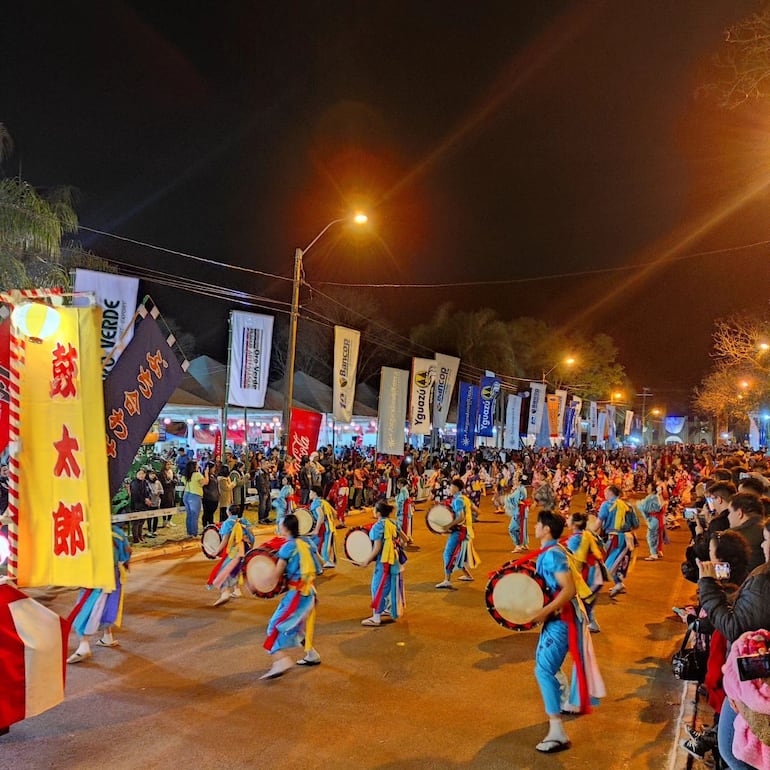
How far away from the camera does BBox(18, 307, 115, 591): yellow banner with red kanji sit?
14.6 ft

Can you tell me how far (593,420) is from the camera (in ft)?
170

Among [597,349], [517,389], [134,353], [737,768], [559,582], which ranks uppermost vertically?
[597,349]

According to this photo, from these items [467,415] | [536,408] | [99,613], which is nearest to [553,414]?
[536,408]

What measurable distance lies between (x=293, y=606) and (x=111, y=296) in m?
8.56

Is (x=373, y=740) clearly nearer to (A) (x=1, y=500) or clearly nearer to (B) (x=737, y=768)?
(B) (x=737, y=768)

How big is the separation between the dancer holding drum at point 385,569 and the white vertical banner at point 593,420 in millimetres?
44710

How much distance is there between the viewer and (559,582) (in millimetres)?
4844

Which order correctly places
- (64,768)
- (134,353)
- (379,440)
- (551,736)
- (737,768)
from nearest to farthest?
(737,768) < (64,768) < (551,736) < (134,353) < (379,440)

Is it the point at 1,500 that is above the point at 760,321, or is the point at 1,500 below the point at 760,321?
below

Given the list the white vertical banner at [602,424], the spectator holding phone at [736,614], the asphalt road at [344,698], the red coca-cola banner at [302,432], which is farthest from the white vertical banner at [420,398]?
the white vertical banner at [602,424]

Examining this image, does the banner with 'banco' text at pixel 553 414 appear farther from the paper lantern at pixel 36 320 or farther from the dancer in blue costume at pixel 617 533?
the paper lantern at pixel 36 320

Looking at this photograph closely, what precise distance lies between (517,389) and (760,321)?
892 inches

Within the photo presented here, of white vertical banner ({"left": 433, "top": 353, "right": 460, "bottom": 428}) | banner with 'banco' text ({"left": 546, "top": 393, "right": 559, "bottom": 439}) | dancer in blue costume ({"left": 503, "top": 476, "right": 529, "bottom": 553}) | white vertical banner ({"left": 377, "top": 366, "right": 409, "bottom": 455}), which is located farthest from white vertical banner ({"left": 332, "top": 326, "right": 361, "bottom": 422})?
banner with 'banco' text ({"left": 546, "top": 393, "right": 559, "bottom": 439})

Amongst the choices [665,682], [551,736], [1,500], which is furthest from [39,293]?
[1,500]
